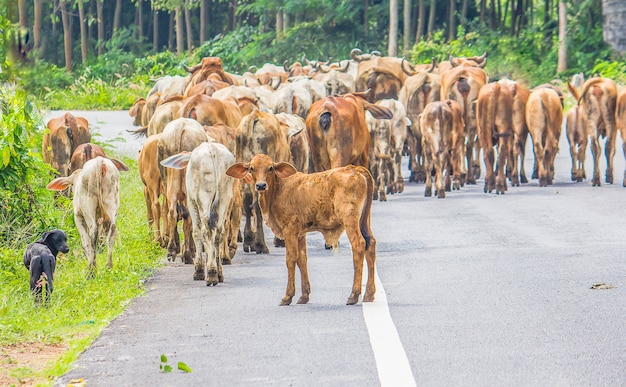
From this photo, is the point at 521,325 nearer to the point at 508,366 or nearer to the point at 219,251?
the point at 508,366

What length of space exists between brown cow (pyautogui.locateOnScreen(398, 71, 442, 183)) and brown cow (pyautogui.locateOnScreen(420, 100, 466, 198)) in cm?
211

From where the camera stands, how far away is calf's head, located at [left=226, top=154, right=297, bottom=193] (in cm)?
1155

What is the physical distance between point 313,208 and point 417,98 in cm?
1391

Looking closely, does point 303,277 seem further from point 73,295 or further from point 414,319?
point 73,295

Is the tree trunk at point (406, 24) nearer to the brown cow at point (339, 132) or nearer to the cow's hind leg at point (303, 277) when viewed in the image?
the brown cow at point (339, 132)

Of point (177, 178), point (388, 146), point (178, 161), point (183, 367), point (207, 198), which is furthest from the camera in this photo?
point (388, 146)

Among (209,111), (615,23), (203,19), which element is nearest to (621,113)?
(209,111)

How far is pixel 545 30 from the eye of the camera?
54531 mm

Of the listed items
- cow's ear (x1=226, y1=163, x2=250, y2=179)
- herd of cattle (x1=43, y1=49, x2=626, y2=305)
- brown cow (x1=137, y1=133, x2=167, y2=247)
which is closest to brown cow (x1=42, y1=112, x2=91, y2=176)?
herd of cattle (x1=43, y1=49, x2=626, y2=305)

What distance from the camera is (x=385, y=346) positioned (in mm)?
9172

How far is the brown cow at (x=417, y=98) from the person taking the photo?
24347mm

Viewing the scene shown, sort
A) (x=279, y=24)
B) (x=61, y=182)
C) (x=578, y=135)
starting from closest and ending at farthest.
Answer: (x=61, y=182) → (x=578, y=135) → (x=279, y=24)

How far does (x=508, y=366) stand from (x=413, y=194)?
1313 cm

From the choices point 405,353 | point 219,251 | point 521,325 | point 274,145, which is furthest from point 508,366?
point 274,145
